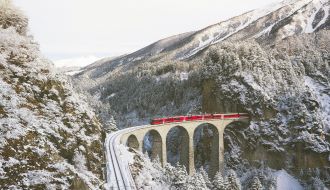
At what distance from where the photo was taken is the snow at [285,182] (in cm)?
8541

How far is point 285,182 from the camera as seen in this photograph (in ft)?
284

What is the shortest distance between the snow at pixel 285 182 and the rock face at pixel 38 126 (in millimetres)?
60223

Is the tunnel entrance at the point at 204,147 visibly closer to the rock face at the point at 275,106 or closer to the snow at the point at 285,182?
the rock face at the point at 275,106

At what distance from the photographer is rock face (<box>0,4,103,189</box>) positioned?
2244 centimetres

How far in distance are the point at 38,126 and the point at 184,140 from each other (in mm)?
56674

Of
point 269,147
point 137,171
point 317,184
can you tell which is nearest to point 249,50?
point 269,147

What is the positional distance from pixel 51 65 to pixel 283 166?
69.7 m

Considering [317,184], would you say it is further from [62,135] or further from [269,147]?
[62,135]

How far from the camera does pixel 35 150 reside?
23.7 meters

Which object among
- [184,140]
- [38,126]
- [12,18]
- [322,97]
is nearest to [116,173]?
[38,126]

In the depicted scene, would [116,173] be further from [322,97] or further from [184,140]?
[322,97]

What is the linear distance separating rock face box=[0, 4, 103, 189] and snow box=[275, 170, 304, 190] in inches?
2371

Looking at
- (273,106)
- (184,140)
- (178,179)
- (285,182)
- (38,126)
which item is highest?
(273,106)

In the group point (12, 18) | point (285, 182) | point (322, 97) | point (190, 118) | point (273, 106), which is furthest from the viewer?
point (322, 97)
